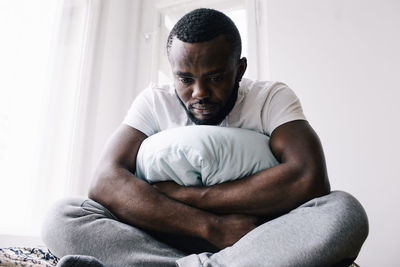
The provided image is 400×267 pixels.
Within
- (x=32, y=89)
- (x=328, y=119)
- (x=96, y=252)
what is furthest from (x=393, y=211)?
(x=32, y=89)

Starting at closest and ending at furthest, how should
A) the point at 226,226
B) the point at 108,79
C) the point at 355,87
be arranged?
the point at 226,226, the point at 355,87, the point at 108,79

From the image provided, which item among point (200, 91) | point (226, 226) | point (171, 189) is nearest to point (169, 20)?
point (200, 91)

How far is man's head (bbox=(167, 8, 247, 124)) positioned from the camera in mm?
918

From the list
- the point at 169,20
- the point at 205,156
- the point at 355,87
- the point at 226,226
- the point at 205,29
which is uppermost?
the point at 169,20

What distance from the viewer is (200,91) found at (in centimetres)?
92

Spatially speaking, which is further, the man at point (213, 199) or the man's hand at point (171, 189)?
the man's hand at point (171, 189)

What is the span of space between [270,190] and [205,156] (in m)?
0.17

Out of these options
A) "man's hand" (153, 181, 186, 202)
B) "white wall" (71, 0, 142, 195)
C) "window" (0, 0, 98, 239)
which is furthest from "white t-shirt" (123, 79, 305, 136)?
"white wall" (71, 0, 142, 195)

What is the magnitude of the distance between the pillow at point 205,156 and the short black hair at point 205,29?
11.2 inches

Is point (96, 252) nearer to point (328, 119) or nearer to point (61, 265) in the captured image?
point (61, 265)

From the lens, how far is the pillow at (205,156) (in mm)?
775

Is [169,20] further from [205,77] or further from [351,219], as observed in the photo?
[351,219]

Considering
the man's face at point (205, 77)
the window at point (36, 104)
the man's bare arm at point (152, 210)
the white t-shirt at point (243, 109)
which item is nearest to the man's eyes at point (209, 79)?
the man's face at point (205, 77)

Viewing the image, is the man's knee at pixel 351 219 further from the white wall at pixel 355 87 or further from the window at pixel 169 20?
the window at pixel 169 20
